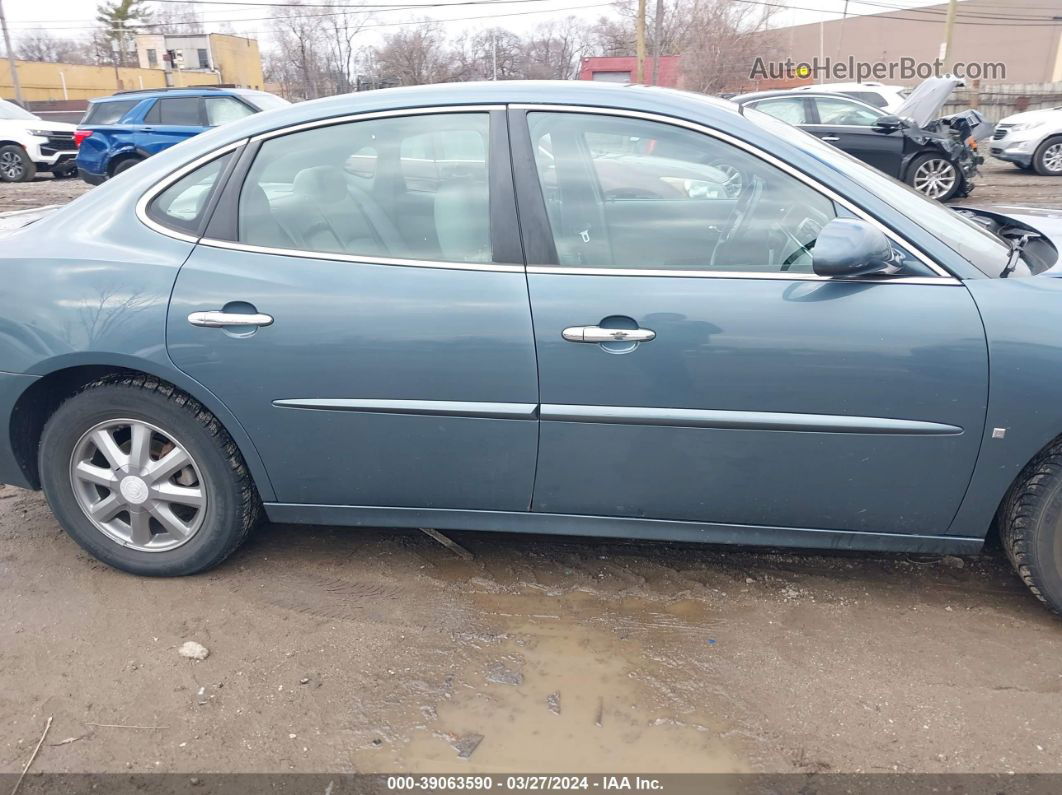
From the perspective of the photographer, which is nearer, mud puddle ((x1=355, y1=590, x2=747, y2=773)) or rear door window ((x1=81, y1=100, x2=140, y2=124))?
mud puddle ((x1=355, y1=590, x2=747, y2=773))

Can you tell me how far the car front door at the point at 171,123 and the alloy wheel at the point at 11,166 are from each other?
5.02 meters

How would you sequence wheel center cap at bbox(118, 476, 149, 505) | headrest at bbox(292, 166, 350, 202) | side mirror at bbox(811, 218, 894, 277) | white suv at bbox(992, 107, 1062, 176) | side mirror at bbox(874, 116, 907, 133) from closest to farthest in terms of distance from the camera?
side mirror at bbox(811, 218, 894, 277) < headrest at bbox(292, 166, 350, 202) < wheel center cap at bbox(118, 476, 149, 505) < side mirror at bbox(874, 116, 907, 133) < white suv at bbox(992, 107, 1062, 176)

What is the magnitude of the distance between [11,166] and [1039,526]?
18321mm

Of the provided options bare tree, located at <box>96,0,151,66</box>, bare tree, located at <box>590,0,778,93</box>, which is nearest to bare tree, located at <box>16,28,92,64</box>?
bare tree, located at <box>96,0,151,66</box>

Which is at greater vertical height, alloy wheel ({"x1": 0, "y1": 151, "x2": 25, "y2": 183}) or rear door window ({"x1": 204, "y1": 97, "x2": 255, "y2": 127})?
rear door window ({"x1": 204, "y1": 97, "x2": 255, "y2": 127})

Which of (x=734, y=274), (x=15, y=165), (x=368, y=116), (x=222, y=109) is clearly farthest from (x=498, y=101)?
(x=15, y=165)

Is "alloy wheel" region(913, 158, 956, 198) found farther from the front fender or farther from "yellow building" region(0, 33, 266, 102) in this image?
"yellow building" region(0, 33, 266, 102)

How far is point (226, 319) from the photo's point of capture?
8.49ft

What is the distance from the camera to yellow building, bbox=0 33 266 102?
44812 millimetres

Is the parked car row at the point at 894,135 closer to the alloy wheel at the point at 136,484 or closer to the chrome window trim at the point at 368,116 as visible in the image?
the chrome window trim at the point at 368,116

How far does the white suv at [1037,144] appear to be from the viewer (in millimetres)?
13641

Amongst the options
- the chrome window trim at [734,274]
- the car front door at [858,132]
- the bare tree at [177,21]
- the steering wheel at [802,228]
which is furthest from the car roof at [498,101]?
the bare tree at [177,21]

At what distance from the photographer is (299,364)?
102 inches

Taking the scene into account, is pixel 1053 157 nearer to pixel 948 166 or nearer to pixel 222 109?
pixel 948 166
